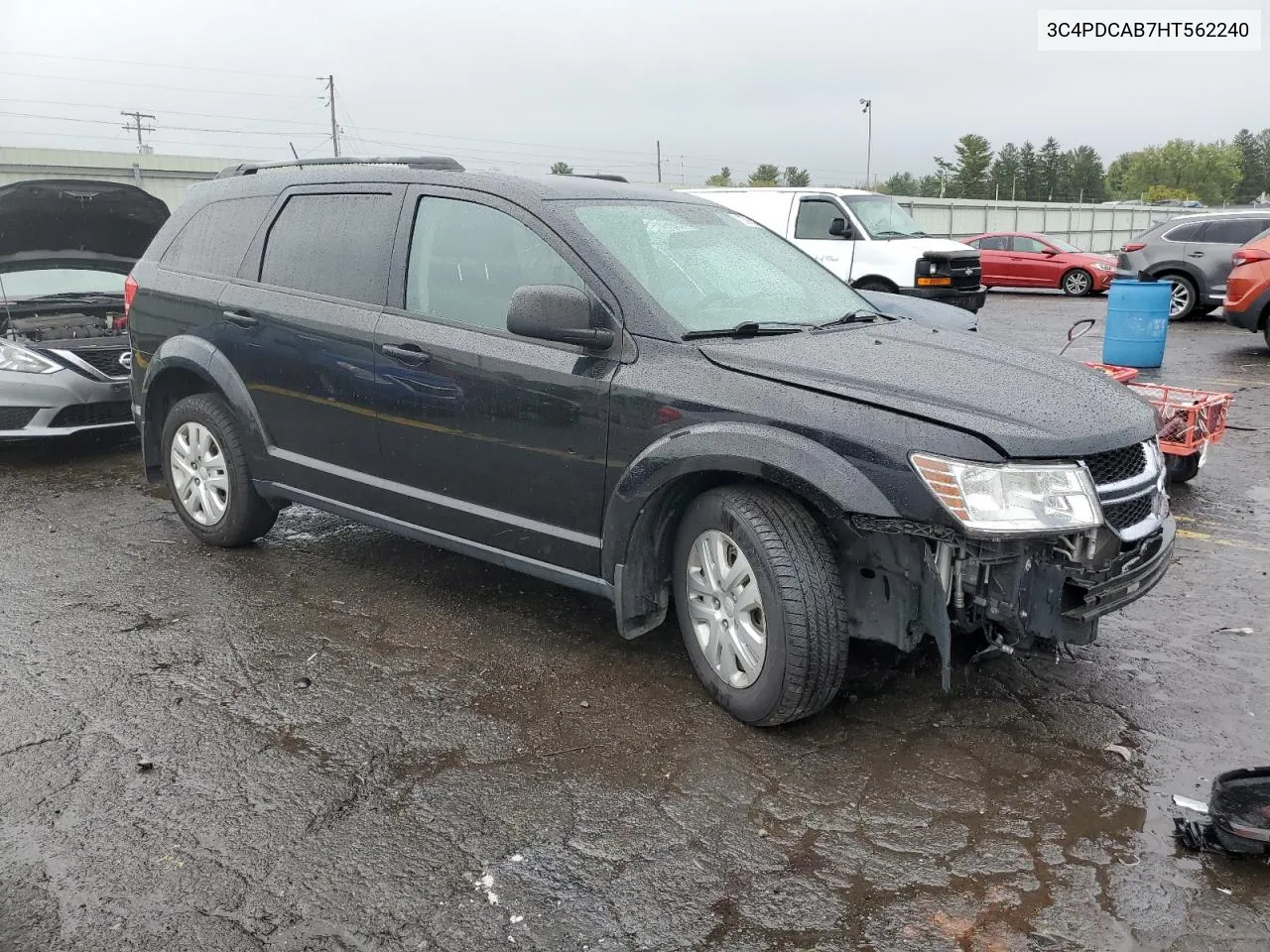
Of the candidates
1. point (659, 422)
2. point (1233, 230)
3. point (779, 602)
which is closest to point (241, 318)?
point (659, 422)

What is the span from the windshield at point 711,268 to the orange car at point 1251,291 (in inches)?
369

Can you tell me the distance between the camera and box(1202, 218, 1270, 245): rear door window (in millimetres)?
15812

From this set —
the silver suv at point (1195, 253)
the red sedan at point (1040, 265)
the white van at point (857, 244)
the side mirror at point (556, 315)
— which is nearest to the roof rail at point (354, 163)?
the side mirror at point (556, 315)

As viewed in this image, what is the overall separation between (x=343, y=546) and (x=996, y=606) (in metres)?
3.56

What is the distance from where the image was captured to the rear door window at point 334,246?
4.49 metres

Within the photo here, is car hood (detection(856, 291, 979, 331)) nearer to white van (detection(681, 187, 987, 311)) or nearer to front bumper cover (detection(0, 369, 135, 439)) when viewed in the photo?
front bumper cover (detection(0, 369, 135, 439))

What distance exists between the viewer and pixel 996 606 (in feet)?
10.5

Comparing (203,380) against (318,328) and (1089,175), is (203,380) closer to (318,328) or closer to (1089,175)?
(318,328)

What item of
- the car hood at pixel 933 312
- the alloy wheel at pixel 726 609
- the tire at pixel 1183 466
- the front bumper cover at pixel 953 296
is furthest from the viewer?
the front bumper cover at pixel 953 296

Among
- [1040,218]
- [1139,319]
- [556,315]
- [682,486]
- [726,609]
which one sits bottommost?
[726,609]

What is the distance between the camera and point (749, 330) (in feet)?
12.6

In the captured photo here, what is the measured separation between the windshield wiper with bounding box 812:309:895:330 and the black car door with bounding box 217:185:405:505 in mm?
1838

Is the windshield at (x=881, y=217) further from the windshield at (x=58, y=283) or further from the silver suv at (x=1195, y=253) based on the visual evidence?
the windshield at (x=58, y=283)

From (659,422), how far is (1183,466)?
4.38 m
